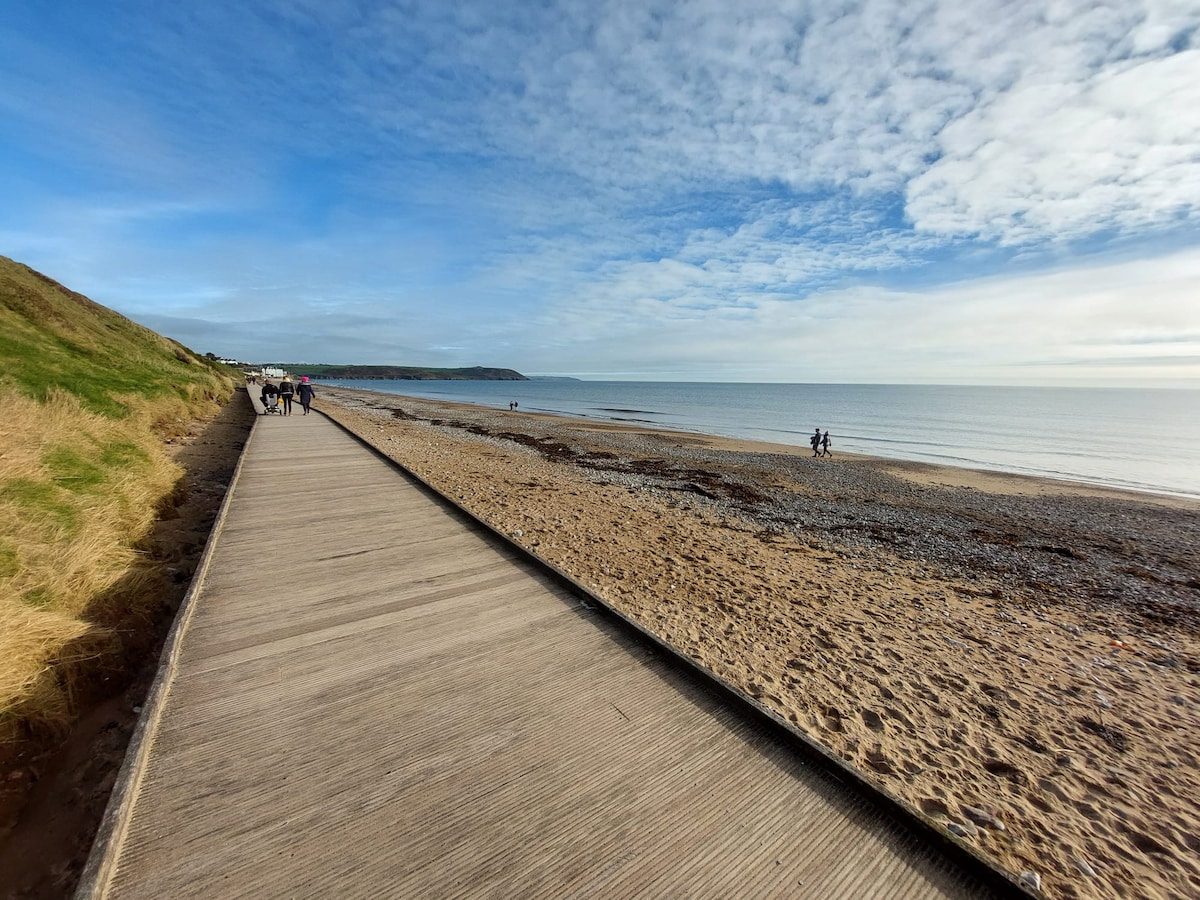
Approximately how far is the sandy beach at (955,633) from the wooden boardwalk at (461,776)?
702 millimetres

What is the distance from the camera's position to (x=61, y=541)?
15.6 ft

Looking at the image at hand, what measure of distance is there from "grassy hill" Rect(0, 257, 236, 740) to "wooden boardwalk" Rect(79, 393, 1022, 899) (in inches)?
32.0

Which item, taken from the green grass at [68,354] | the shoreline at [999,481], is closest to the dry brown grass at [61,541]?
the green grass at [68,354]

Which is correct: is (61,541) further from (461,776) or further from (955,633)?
(955,633)

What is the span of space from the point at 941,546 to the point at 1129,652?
428 centimetres

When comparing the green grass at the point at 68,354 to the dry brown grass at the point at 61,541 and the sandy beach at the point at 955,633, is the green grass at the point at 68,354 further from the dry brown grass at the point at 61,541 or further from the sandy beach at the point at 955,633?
the sandy beach at the point at 955,633

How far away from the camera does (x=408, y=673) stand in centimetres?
332

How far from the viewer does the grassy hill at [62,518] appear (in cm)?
333

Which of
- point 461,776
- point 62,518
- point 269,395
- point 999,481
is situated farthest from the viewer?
point 269,395

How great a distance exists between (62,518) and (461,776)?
5.99 m

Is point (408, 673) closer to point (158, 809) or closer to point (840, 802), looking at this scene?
point (158, 809)

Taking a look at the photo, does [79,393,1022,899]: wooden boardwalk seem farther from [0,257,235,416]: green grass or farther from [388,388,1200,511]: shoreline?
[388,388,1200,511]: shoreline

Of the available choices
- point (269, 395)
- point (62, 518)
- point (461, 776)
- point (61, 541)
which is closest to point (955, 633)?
point (461, 776)

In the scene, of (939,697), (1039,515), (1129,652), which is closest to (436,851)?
(939,697)
